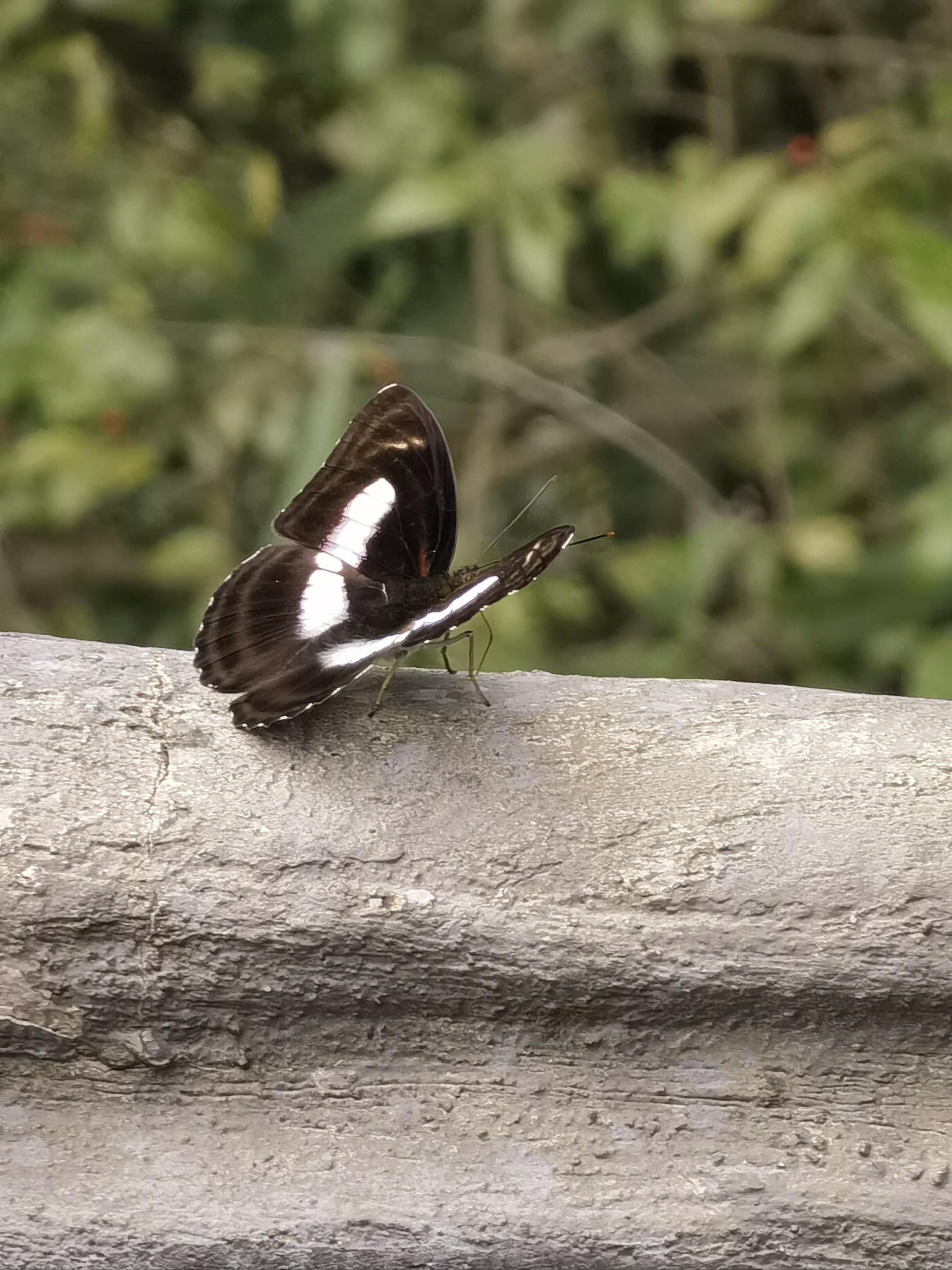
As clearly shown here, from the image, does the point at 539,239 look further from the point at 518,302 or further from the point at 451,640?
the point at 451,640

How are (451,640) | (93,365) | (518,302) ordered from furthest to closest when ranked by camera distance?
(518,302), (93,365), (451,640)

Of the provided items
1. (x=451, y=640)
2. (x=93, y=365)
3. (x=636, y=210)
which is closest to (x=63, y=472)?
(x=93, y=365)

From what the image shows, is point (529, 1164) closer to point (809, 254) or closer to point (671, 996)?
point (671, 996)

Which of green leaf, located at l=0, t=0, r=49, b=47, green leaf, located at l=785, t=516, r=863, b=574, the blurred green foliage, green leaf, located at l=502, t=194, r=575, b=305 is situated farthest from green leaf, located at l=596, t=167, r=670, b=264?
green leaf, located at l=0, t=0, r=49, b=47

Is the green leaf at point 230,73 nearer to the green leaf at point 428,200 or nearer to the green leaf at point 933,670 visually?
the green leaf at point 428,200

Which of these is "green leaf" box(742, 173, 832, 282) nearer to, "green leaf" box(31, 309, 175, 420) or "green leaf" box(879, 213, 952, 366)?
"green leaf" box(879, 213, 952, 366)
